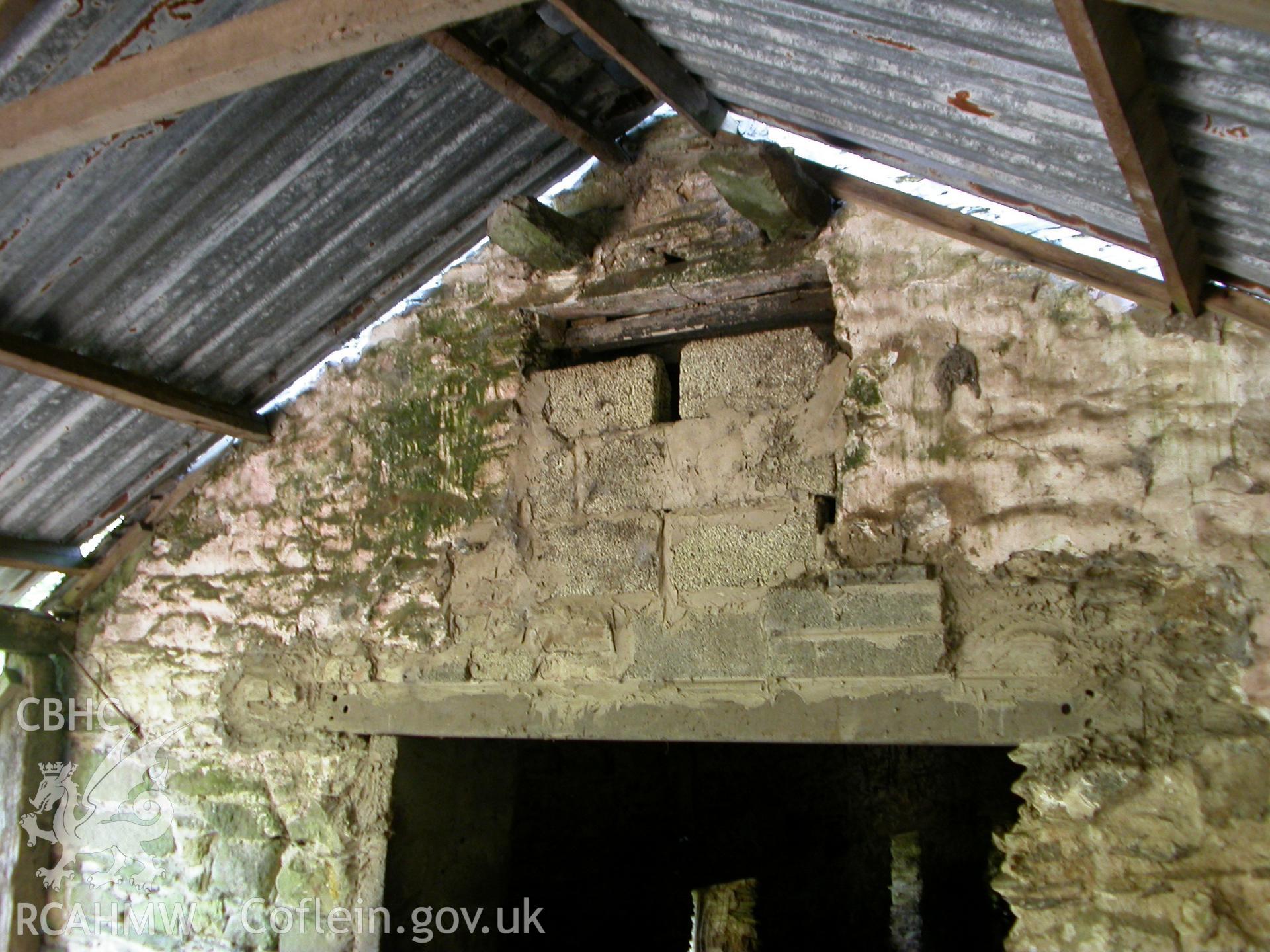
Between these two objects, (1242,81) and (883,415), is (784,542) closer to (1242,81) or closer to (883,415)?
(883,415)

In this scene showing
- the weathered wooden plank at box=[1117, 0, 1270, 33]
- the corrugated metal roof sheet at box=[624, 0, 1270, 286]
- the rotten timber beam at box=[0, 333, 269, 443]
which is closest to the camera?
the weathered wooden plank at box=[1117, 0, 1270, 33]

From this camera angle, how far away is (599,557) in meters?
2.71

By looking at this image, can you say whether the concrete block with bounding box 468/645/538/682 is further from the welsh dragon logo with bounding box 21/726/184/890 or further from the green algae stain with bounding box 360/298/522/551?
the welsh dragon logo with bounding box 21/726/184/890

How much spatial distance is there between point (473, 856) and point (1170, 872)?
6.86 feet

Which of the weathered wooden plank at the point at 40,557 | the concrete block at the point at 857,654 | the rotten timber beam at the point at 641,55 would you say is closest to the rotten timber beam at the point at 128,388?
the weathered wooden plank at the point at 40,557

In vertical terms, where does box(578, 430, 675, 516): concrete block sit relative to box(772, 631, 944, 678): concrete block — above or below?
above

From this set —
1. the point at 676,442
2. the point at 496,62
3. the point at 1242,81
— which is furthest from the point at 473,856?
the point at 1242,81

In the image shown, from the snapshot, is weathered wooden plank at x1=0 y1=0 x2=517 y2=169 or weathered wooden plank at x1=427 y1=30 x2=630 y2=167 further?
weathered wooden plank at x1=427 y1=30 x2=630 y2=167

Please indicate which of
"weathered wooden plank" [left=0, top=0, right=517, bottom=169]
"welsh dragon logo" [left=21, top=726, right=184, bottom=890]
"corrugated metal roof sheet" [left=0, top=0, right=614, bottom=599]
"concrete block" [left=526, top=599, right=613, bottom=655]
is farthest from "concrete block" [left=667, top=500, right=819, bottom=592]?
"welsh dragon logo" [left=21, top=726, right=184, bottom=890]

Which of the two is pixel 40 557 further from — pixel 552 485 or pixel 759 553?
pixel 759 553

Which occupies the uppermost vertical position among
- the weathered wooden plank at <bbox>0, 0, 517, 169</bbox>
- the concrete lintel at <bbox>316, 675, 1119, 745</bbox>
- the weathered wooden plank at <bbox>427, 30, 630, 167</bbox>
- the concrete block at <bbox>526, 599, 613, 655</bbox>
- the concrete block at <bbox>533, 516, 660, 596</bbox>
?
the weathered wooden plank at <bbox>427, 30, 630, 167</bbox>

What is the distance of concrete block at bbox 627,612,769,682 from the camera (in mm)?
2428

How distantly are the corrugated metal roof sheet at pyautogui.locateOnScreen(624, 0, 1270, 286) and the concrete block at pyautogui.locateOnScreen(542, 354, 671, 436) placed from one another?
780 millimetres

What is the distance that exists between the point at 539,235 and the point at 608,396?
1.64 ft
